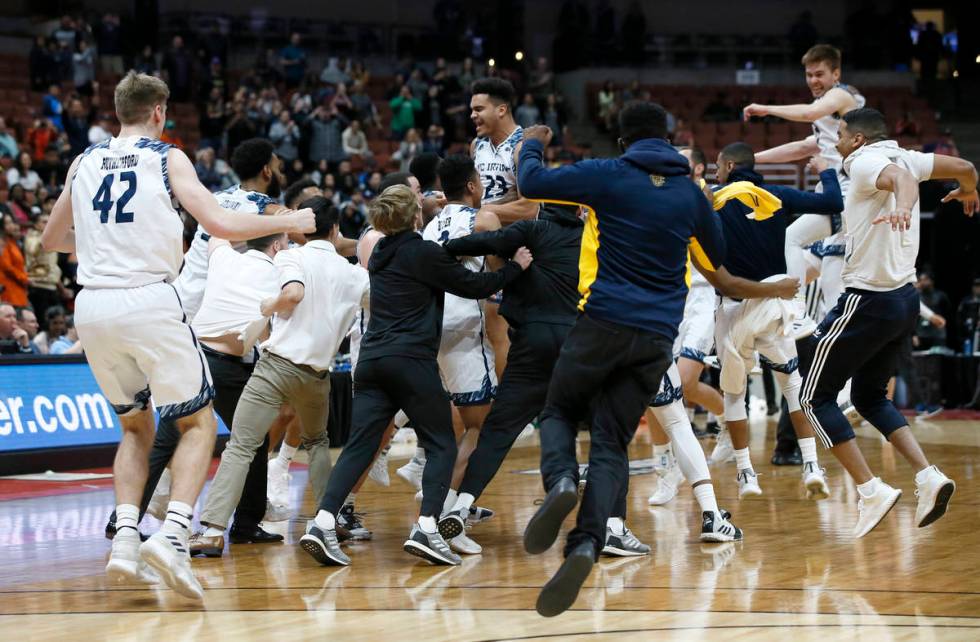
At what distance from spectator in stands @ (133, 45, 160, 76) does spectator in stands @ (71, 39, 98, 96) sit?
812mm

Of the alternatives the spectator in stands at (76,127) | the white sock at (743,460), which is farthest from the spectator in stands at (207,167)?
the white sock at (743,460)

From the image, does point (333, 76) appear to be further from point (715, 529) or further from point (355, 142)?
point (715, 529)

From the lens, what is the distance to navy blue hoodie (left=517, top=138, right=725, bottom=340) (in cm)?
540

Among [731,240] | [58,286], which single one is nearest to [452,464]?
[731,240]

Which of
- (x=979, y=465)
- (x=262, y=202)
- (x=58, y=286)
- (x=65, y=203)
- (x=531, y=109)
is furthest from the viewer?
(x=531, y=109)

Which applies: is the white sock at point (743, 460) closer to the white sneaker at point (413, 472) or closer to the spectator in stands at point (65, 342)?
the white sneaker at point (413, 472)

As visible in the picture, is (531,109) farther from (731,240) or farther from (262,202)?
(262,202)

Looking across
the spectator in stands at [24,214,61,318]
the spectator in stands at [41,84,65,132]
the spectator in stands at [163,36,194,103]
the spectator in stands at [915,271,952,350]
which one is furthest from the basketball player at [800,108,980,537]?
the spectator in stands at [163,36,194,103]

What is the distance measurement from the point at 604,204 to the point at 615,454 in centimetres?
104

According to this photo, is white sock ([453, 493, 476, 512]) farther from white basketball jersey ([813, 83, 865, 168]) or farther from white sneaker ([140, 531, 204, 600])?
white basketball jersey ([813, 83, 865, 168])

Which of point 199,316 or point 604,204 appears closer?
point 604,204

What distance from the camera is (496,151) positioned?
311 inches

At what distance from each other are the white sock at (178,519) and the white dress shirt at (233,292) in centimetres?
168

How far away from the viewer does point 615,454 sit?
17.7 feet
